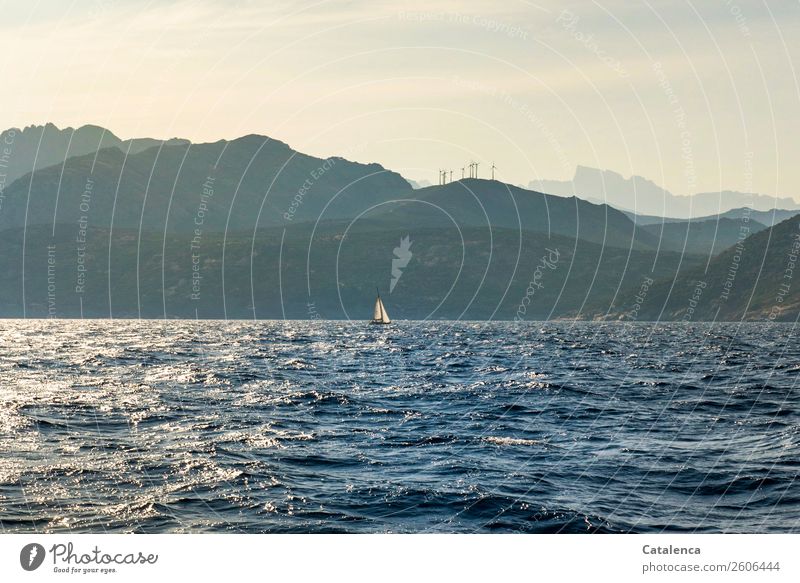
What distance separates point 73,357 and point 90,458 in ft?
218

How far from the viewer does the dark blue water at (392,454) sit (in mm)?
27812

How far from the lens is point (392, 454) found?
3744 cm

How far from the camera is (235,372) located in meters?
76.4

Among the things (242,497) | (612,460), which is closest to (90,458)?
(242,497)

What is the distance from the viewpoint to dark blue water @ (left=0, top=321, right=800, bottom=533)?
Result: 2781 cm

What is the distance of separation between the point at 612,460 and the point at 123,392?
115 ft

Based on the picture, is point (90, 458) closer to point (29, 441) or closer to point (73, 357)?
point (29, 441)

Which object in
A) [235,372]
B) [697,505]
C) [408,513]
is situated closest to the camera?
[408,513]

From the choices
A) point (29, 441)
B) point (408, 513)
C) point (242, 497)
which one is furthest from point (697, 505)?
point (29, 441)

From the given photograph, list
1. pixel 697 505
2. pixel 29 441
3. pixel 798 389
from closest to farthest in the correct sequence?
1. pixel 697 505
2. pixel 29 441
3. pixel 798 389

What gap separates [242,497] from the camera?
29.6 m
